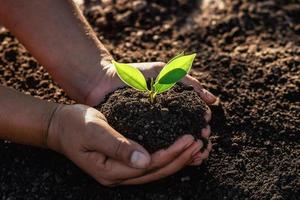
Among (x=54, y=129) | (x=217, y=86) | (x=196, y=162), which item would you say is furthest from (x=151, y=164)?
(x=217, y=86)

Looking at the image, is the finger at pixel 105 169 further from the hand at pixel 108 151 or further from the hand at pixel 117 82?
the hand at pixel 117 82

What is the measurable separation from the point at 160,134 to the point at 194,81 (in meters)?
0.26

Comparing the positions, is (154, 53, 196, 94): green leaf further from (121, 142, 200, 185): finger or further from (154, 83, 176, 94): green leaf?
(121, 142, 200, 185): finger

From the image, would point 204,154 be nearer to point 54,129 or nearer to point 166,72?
point 166,72

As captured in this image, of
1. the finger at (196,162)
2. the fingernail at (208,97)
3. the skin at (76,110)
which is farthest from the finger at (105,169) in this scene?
the fingernail at (208,97)

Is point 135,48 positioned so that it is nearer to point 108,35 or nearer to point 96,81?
point 108,35

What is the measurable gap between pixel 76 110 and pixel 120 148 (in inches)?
7.7

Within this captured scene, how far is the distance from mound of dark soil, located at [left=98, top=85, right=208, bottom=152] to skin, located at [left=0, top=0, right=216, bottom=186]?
0.04 m

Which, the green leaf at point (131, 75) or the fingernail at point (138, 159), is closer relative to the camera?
the fingernail at point (138, 159)

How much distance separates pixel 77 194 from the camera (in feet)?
4.77

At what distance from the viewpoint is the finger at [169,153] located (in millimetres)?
1328

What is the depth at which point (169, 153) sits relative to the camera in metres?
1.33

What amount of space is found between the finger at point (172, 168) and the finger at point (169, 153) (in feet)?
0.04

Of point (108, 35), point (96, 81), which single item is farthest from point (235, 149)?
point (108, 35)
